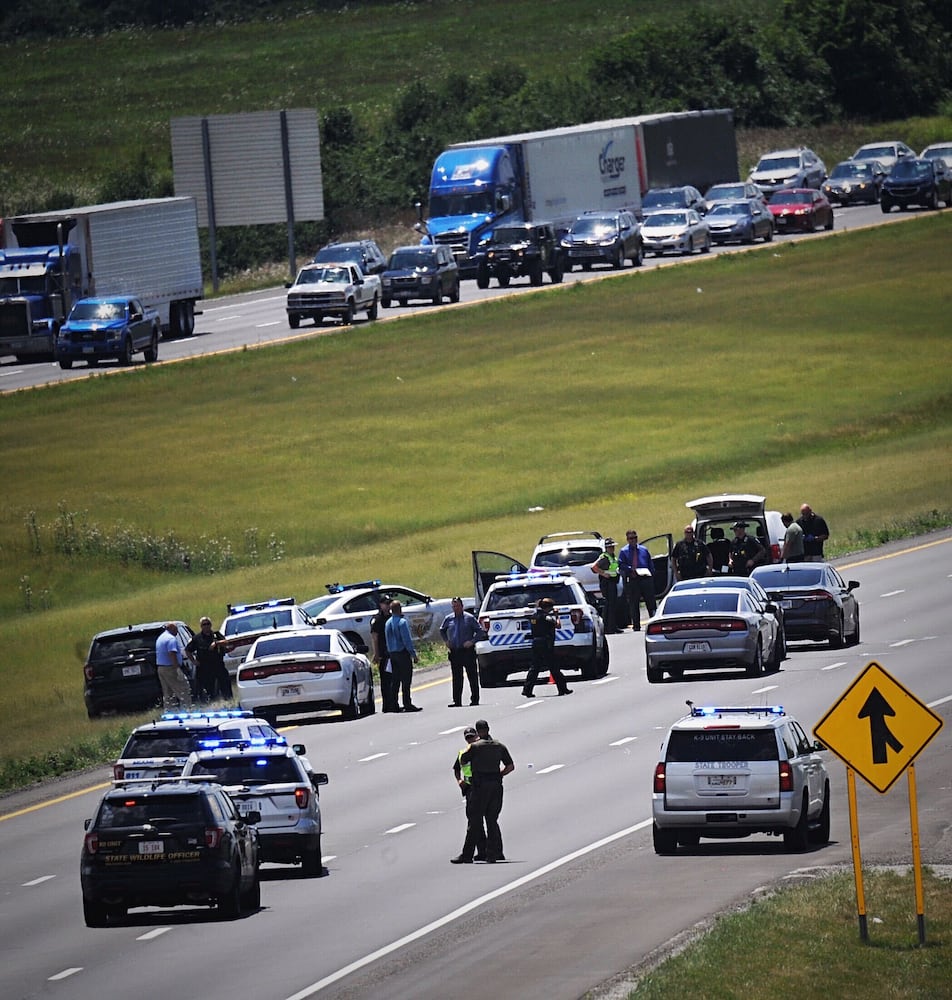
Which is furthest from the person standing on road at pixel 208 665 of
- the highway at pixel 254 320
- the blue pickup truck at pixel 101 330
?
the blue pickup truck at pixel 101 330

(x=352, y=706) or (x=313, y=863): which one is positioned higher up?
(x=313, y=863)

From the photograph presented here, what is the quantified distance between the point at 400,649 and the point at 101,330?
37275mm

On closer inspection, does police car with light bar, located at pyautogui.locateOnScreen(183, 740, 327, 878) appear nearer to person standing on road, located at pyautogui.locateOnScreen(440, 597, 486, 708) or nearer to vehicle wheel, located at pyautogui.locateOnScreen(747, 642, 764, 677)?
person standing on road, located at pyautogui.locateOnScreen(440, 597, 486, 708)

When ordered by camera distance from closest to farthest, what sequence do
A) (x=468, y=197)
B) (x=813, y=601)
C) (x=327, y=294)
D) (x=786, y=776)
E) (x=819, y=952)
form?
1. (x=819, y=952)
2. (x=786, y=776)
3. (x=813, y=601)
4. (x=327, y=294)
5. (x=468, y=197)

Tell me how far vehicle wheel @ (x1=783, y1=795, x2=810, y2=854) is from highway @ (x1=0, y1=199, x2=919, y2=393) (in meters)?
46.1

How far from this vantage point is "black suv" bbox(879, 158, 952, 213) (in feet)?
293

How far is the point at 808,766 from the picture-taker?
20.4 metres

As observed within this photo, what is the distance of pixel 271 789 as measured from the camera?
19969 millimetres

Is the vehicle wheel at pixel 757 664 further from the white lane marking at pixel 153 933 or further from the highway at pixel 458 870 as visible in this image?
the white lane marking at pixel 153 933

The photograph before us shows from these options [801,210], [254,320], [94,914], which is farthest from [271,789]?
[801,210]

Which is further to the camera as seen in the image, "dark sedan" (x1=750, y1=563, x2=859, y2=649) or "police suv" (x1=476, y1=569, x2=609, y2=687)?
"dark sedan" (x1=750, y1=563, x2=859, y2=649)

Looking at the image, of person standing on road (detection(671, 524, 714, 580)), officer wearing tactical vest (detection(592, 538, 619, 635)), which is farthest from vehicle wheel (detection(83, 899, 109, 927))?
person standing on road (detection(671, 524, 714, 580))

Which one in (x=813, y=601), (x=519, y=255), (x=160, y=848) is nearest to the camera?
(x=160, y=848)

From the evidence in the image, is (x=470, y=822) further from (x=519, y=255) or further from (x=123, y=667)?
(x=519, y=255)
